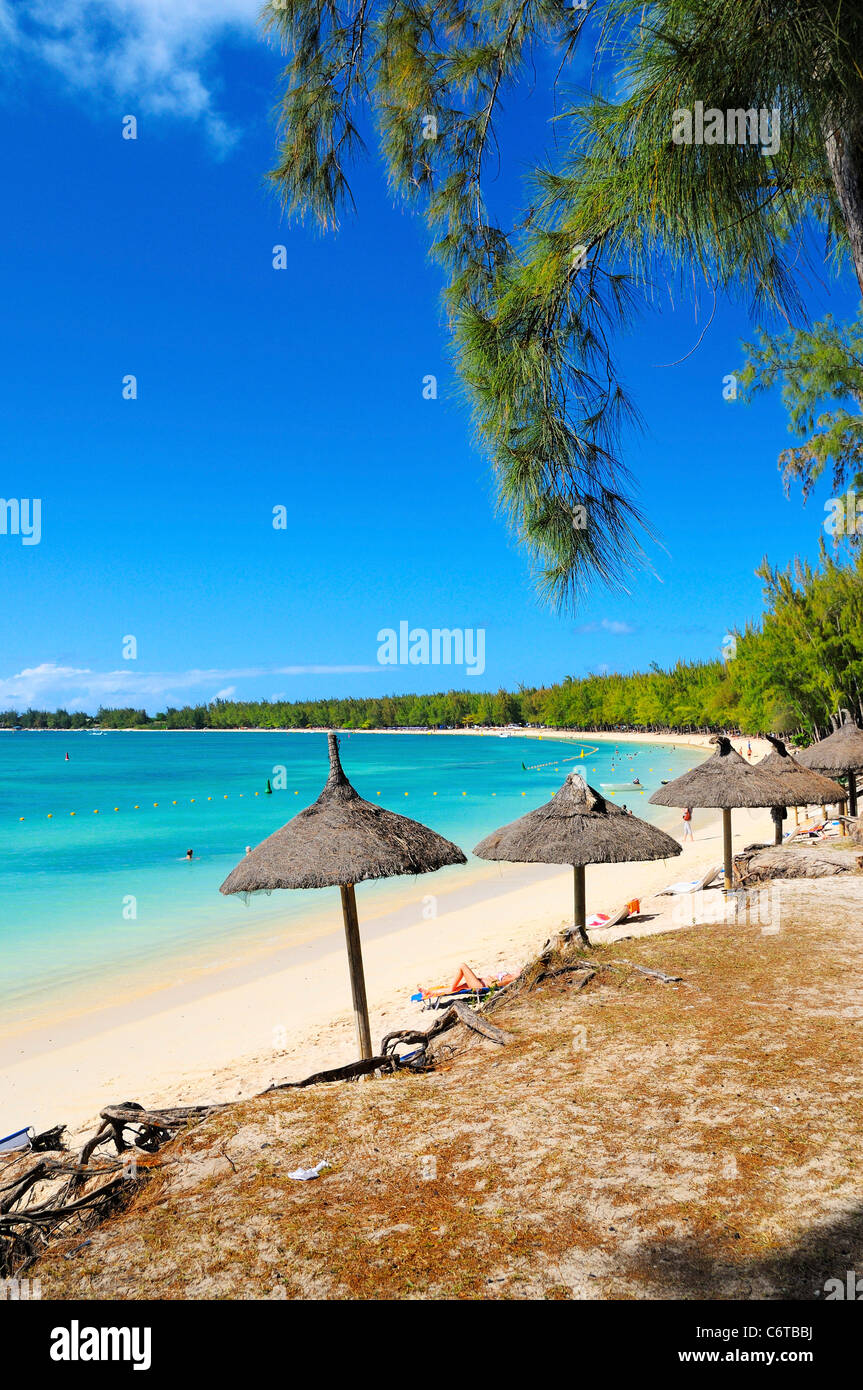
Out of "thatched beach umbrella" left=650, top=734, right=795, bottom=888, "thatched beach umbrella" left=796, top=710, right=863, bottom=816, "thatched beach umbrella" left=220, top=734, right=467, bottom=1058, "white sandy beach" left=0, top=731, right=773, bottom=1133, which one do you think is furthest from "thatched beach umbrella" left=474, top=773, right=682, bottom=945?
"thatched beach umbrella" left=796, top=710, right=863, bottom=816

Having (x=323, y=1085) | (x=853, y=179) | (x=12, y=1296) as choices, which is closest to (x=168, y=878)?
(x=323, y=1085)

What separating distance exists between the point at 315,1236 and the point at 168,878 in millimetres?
22330

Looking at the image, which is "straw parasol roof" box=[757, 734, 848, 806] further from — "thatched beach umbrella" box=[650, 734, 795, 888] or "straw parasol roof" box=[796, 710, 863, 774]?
"straw parasol roof" box=[796, 710, 863, 774]

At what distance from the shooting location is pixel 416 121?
479 centimetres

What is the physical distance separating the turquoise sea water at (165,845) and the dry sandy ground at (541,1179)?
897 cm

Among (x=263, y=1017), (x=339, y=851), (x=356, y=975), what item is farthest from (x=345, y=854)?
(x=263, y=1017)

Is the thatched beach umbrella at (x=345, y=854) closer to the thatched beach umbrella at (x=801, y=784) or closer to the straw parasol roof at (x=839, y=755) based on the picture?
the thatched beach umbrella at (x=801, y=784)

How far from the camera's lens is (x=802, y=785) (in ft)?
39.9

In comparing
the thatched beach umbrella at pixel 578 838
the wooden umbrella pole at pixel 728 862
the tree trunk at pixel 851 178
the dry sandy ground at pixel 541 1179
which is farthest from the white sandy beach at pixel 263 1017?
the tree trunk at pixel 851 178

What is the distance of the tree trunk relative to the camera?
9.85ft

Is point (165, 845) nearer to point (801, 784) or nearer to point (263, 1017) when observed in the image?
point (263, 1017)

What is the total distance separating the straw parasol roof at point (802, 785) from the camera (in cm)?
1181

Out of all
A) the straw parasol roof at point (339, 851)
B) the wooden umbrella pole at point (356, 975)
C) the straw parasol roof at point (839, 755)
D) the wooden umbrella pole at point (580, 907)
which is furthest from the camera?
the straw parasol roof at point (839, 755)
